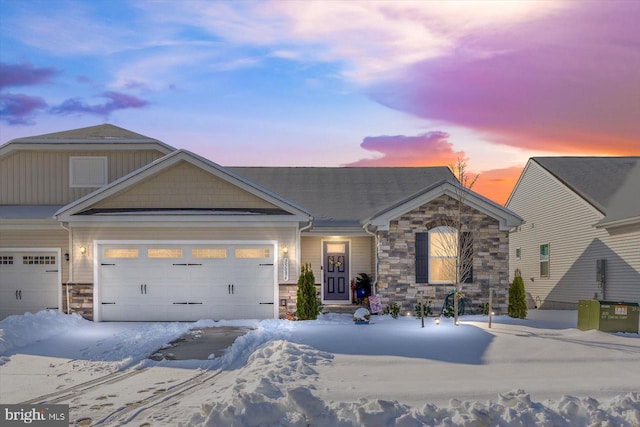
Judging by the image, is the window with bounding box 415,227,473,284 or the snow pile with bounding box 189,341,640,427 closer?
the snow pile with bounding box 189,341,640,427

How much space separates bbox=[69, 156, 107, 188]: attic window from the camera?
23.1 meters

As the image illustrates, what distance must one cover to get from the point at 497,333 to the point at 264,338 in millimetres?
5873

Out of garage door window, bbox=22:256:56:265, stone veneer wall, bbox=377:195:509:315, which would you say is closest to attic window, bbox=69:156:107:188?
garage door window, bbox=22:256:56:265

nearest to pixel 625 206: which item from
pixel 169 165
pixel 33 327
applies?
pixel 169 165

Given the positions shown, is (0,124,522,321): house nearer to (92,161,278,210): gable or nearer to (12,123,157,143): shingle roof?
(92,161,278,210): gable

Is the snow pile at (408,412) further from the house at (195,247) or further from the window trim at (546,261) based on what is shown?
the window trim at (546,261)

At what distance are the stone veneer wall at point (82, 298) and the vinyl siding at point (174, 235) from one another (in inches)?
10.3

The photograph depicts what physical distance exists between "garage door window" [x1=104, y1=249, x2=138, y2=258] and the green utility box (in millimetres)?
13881

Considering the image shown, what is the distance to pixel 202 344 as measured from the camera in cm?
1512

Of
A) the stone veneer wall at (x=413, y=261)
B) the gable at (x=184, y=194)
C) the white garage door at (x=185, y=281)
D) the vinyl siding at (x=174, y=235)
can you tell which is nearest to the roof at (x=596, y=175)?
the stone veneer wall at (x=413, y=261)

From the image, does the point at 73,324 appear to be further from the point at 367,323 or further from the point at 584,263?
the point at 584,263

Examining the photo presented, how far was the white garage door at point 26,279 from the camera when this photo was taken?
69.7ft

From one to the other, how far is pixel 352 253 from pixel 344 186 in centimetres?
487

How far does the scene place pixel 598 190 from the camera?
995 inches
